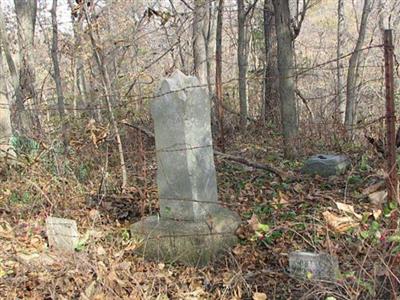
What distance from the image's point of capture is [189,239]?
3783 millimetres

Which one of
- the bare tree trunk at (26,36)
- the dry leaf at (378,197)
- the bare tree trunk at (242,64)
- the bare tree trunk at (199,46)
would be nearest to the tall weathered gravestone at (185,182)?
the dry leaf at (378,197)

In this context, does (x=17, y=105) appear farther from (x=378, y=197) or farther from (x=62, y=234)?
(x=378, y=197)

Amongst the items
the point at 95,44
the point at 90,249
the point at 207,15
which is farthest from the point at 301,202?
the point at 207,15

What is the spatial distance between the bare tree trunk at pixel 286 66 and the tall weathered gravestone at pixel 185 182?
7.85 feet

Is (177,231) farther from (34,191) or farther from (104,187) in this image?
(34,191)

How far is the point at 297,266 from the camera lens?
324 cm

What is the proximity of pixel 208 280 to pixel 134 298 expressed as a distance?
66cm

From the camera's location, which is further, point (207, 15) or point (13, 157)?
point (207, 15)

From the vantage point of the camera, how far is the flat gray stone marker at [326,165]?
5.24 metres

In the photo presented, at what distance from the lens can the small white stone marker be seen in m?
3.97

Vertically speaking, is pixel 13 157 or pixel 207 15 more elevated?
pixel 207 15

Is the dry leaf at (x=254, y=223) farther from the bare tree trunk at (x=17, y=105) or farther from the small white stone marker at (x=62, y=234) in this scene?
the bare tree trunk at (x=17, y=105)

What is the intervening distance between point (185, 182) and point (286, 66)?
2.86m

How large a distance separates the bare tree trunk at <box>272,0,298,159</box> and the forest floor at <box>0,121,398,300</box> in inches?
20.6
